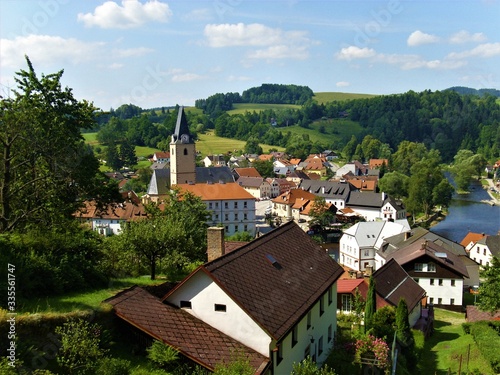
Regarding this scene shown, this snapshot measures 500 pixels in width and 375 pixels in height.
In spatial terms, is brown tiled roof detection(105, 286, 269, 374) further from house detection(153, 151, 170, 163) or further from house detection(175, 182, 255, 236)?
house detection(153, 151, 170, 163)

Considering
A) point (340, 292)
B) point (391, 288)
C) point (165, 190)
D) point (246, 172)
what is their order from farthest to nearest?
point (246, 172)
point (165, 190)
point (391, 288)
point (340, 292)

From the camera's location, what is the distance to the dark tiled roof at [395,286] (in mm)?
29266

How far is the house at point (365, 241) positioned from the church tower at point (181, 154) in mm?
29728

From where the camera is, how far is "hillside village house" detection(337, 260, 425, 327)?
27.7 meters

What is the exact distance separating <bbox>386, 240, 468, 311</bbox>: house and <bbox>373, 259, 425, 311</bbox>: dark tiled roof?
5.09m

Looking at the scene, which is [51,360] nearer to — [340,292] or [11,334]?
[11,334]

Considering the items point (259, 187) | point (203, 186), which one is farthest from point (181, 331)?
point (259, 187)

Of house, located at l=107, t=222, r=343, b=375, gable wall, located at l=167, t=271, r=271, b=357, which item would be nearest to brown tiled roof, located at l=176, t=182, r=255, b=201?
house, located at l=107, t=222, r=343, b=375

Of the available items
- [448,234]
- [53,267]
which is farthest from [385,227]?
[53,267]

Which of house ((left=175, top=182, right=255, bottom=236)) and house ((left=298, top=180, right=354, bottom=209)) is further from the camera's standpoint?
house ((left=298, top=180, right=354, bottom=209))

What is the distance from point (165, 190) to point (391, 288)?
174 ft

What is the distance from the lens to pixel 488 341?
24.2 metres

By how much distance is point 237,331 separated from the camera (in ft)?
47.8

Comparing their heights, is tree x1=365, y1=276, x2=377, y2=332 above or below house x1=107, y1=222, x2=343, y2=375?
below
